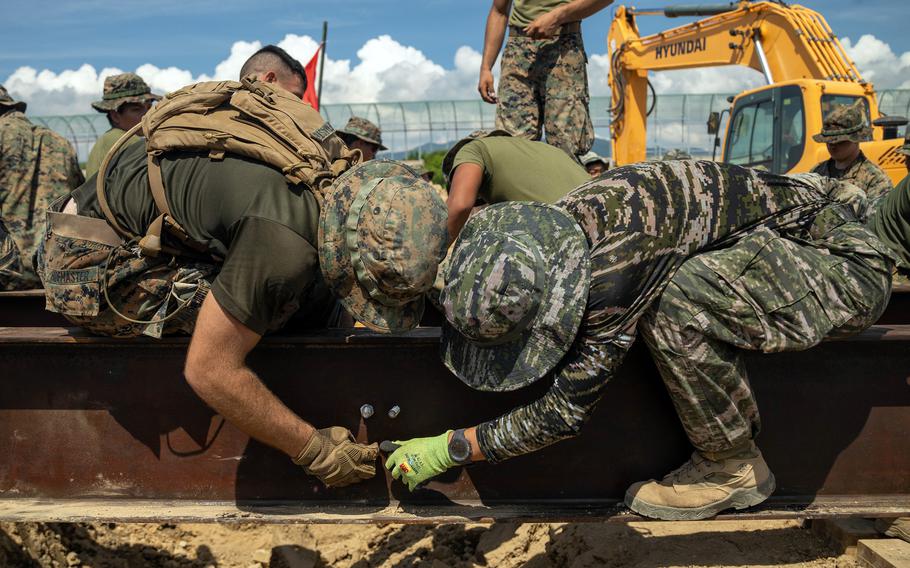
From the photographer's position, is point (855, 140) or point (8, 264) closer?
point (8, 264)

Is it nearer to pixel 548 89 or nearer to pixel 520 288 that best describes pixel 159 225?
pixel 520 288

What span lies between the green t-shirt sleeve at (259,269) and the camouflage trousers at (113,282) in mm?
309

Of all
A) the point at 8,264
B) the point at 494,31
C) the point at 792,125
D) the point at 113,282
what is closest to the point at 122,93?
the point at 8,264

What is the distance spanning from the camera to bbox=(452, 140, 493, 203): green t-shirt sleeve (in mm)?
3510

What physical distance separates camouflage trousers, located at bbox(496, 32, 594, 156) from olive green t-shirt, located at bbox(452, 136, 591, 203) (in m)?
0.67

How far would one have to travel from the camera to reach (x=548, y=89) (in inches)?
165

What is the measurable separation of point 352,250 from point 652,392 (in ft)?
3.56

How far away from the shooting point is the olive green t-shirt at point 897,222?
3283mm

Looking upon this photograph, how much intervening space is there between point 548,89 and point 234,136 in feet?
7.24

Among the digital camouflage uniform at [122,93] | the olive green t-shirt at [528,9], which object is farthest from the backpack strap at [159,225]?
the digital camouflage uniform at [122,93]

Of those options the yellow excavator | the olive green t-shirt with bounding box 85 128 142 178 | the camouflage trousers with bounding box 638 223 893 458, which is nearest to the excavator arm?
the yellow excavator

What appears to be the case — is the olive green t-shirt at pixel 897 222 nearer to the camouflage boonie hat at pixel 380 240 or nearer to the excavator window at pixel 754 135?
the camouflage boonie hat at pixel 380 240

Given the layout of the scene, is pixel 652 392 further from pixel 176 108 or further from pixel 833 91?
pixel 833 91

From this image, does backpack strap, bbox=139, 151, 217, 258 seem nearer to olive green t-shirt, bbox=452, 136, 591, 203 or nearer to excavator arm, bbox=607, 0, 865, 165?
olive green t-shirt, bbox=452, 136, 591, 203
